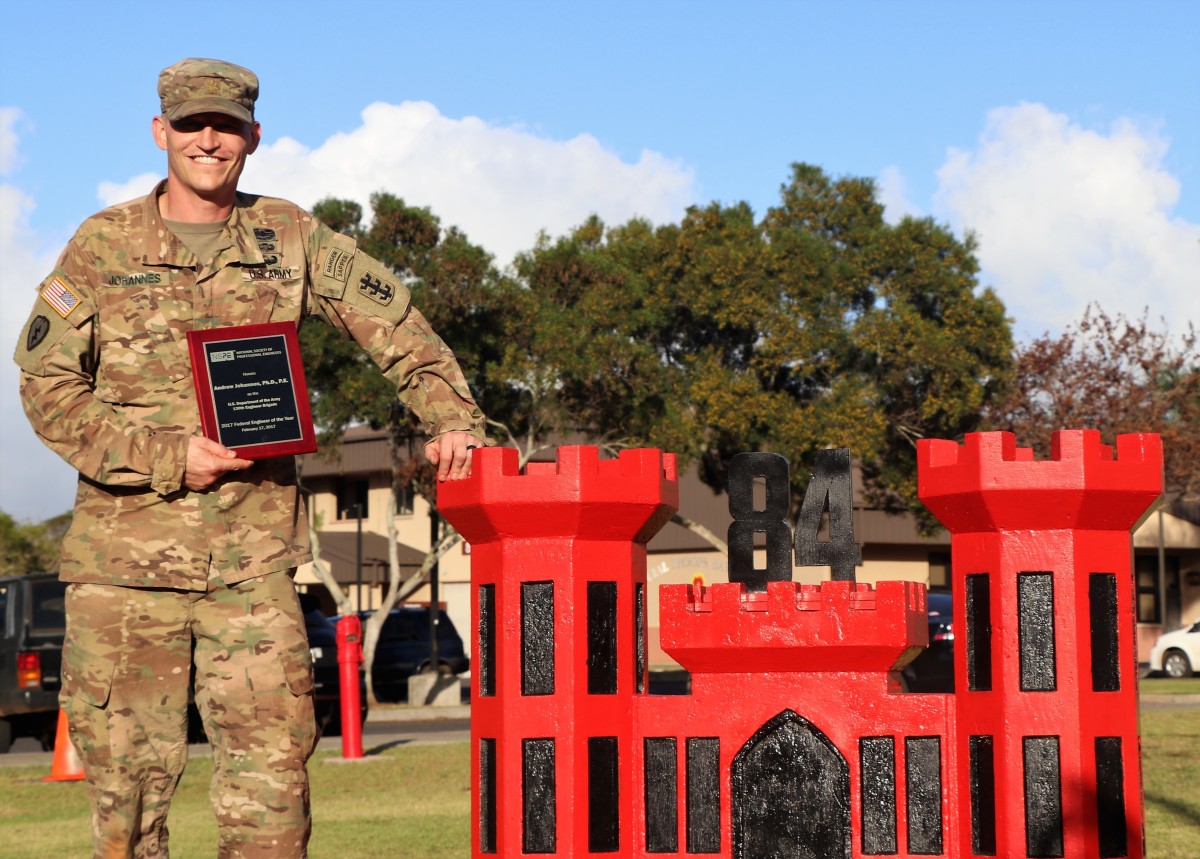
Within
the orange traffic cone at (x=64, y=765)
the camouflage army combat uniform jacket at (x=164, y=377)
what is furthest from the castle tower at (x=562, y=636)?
the orange traffic cone at (x=64, y=765)

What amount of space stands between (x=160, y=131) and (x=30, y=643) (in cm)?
1254

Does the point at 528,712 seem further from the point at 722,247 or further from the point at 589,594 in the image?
the point at 722,247

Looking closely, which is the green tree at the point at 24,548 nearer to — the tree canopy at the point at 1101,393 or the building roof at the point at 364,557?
the building roof at the point at 364,557

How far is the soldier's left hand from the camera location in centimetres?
426

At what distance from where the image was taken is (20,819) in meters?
10.1

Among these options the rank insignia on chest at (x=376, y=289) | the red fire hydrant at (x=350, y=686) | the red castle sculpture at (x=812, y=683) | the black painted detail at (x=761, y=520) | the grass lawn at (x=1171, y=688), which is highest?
the rank insignia on chest at (x=376, y=289)

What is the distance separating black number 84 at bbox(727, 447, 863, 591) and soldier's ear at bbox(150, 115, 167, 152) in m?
2.09

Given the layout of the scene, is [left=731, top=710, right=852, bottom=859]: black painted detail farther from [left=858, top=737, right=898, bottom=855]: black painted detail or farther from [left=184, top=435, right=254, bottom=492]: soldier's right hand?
[left=184, top=435, right=254, bottom=492]: soldier's right hand

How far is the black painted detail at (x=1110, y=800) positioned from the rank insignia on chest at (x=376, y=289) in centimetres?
241

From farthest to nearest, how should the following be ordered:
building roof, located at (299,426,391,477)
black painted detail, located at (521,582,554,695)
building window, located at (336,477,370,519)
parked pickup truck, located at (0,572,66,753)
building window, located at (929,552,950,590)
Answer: building window, located at (336,477,370,519)
building roof, located at (299,426,391,477)
building window, located at (929,552,950,590)
parked pickup truck, located at (0,572,66,753)
black painted detail, located at (521,582,554,695)

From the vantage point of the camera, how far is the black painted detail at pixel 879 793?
4.95 meters

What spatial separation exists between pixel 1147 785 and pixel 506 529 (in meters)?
6.35

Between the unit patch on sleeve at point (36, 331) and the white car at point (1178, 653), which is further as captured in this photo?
the white car at point (1178, 653)

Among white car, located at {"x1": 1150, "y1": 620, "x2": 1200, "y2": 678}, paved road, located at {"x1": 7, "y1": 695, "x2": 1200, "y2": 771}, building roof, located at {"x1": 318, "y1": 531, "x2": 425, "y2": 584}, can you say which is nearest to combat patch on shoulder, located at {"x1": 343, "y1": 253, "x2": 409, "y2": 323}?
paved road, located at {"x1": 7, "y1": 695, "x2": 1200, "y2": 771}
